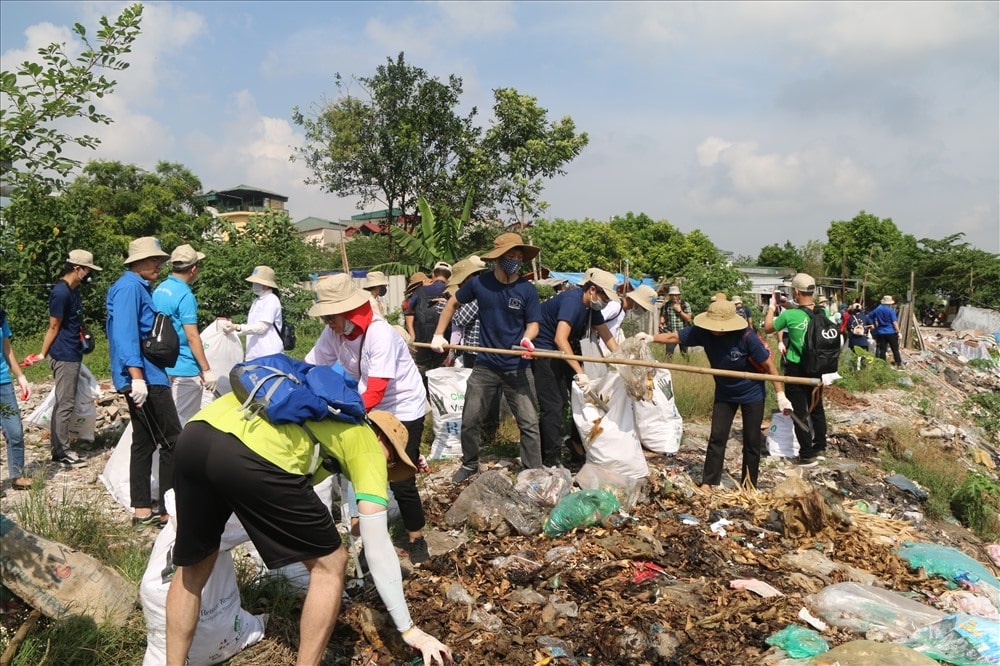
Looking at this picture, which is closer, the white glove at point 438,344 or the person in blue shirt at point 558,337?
the white glove at point 438,344

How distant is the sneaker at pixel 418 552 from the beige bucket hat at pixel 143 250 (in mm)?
2506

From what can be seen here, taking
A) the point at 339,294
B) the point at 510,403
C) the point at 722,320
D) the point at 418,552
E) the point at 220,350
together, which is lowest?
the point at 418,552

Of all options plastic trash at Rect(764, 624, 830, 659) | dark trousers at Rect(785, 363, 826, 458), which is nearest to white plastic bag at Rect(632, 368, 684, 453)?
dark trousers at Rect(785, 363, 826, 458)

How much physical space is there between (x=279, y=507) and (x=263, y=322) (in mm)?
3466

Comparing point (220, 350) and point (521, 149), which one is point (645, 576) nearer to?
point (220, 350)

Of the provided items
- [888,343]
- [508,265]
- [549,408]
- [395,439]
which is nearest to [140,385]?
[395,439]

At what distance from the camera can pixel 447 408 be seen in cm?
592

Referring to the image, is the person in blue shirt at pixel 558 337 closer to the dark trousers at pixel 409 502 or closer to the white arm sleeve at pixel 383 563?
the dark trousers at pixel 409 502

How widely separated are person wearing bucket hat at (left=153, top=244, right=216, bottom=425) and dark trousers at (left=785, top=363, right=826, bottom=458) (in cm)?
509

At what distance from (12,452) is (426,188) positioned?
19173mm

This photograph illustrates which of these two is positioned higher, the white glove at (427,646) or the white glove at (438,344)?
the white glove at (438,344)

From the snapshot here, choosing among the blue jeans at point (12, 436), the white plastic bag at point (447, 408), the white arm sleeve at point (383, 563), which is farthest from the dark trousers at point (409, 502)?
the blue jeans at point (12, 436)

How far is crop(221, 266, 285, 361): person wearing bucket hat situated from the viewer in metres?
5.55

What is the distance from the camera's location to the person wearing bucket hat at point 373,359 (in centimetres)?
345
